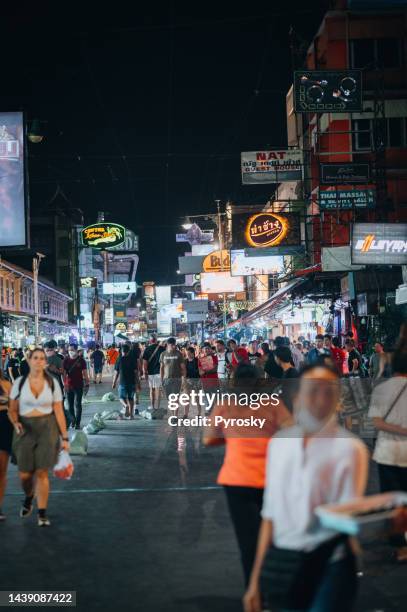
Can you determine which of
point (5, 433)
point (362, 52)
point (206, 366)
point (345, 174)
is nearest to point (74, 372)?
point (206, 366)

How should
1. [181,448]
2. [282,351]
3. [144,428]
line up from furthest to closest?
[144,428], [181,448], [282,351]

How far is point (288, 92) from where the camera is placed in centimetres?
3994

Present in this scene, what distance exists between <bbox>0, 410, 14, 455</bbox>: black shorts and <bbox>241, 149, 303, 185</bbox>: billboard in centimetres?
2034

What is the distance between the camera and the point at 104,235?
4528 centimetres

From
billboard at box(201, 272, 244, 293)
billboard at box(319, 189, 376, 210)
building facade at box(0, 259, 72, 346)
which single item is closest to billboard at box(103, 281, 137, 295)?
building facade at box(0, 259, 72, 346)

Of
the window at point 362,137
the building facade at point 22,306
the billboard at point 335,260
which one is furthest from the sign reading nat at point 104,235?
the billboard at point 335,260

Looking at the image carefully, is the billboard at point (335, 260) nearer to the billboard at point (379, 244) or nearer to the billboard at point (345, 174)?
the billboard at point (345, 174)

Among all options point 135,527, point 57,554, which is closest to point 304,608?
point 57,554

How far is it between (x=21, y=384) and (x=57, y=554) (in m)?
2.08

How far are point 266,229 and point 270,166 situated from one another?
2385 millimetres

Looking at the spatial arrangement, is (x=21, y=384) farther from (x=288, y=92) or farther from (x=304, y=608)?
(x=288, y=92)

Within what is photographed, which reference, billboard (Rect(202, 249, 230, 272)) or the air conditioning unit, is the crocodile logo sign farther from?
the air conditioning unit

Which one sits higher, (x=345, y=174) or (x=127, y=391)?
(x=345, y=174)

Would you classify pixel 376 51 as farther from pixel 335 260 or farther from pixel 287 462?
pixel 287 462
